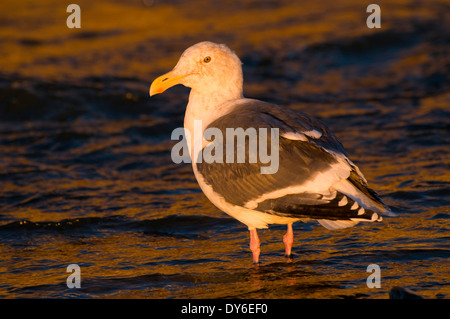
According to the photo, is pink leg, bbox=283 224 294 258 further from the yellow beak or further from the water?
the yellow beak

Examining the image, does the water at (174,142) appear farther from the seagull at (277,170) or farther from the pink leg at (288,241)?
the seagull at (277,170)

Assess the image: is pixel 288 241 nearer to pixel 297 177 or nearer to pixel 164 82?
pixel 297 177

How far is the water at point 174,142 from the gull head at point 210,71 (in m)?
1.47

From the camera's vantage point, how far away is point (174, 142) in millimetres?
10789

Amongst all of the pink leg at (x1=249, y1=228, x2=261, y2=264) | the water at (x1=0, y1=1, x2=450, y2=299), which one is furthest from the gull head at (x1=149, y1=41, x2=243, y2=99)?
the water at (x1=0, y1=1, x2=450, y2=299)

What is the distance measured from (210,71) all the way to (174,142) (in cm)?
427

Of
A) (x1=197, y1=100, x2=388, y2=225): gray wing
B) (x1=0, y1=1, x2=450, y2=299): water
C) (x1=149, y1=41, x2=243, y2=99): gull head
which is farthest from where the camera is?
(x1=149, y1=41, x2=243, y2=99): gull head

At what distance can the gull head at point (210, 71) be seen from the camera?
660 cm

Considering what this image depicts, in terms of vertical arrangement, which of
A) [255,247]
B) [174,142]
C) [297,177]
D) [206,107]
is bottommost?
[255,247]

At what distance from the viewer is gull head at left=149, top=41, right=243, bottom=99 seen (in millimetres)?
6598

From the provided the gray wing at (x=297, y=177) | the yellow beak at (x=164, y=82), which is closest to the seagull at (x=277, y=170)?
the gray wing at (x=297, y=177)

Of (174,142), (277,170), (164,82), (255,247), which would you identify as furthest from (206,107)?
(174,142)
